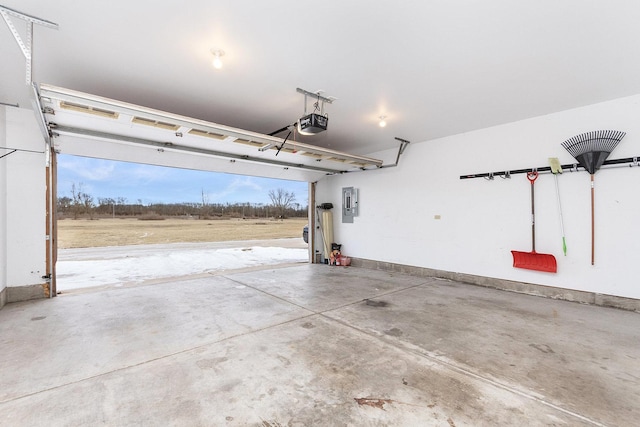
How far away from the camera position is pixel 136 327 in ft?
9.95

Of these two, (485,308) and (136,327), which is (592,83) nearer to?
(485,308)

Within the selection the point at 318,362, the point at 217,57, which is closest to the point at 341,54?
the point at 217,57

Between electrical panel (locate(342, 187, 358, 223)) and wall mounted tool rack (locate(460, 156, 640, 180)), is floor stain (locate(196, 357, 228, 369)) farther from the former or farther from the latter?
electrical panel (locate(342, 187, 358, 223))

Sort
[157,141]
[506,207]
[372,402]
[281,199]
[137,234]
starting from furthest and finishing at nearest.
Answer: [281,199]
[137,234]
[506,207]
[157,141]
[372,402]

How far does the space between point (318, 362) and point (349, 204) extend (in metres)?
5.24

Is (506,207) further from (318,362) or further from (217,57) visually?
(217,57)


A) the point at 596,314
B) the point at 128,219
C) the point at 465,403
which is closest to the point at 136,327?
the point at 465,403

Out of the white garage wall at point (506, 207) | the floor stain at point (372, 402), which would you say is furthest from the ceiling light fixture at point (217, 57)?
the white garage wall at point (506, 207)

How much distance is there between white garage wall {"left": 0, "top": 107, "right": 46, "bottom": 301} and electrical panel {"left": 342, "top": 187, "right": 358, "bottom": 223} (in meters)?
5.80

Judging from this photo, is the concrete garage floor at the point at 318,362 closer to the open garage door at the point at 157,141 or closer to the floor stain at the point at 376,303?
the floor stain at the point at 376,303

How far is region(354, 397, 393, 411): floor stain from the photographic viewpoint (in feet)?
5.71

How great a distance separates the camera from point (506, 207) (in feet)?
15.3

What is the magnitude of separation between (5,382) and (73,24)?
2.81 meters

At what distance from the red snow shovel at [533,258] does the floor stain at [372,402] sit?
386cm
